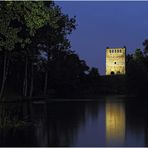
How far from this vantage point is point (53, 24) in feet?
76.1

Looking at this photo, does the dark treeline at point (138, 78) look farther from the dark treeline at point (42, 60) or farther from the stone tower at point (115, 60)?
the stone tower at point (115, 60)

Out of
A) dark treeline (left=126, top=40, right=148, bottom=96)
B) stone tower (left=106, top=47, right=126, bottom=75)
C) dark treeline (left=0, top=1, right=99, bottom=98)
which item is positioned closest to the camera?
dark treeline (left=0, top=1, right=99, bottom=98)

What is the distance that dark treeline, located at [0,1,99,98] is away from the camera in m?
21.0

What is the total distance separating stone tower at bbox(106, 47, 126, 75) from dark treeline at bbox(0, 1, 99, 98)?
1643 inches

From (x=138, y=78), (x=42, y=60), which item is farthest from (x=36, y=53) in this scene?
(x=138, y=78)

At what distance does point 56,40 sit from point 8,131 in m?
26.6

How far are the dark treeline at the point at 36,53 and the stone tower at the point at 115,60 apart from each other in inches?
1643

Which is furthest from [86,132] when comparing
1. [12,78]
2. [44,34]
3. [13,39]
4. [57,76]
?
[57,76]

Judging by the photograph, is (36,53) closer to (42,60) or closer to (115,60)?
(42,60)

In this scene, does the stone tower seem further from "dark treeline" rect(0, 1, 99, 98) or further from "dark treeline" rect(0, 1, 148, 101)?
"dark treeline" rect(0, 1, 99, 98)

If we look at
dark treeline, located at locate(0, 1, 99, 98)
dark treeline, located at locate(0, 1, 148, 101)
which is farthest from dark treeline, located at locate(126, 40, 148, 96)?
dark treeline, located at locate(0, 1, 99, 98)

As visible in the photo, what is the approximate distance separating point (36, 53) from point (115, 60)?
11488 cm

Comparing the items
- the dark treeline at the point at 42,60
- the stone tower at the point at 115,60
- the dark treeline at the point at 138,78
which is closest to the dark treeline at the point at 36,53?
the dark treeline at the point at 42,60

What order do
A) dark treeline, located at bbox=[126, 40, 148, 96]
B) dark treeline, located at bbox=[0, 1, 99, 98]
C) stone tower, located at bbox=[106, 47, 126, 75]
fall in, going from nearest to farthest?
dark treeline, located at bbox=[0, 1, 99, 98] → dark treeline, located at bbox=[126, 40, 148, 96] → stone tower, located at bbox=[106, 47, 126, 75]
